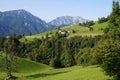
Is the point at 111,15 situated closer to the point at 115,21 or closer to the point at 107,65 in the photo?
the point at 115,21

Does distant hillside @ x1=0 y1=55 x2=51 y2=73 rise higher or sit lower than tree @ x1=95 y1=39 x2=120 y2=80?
lower

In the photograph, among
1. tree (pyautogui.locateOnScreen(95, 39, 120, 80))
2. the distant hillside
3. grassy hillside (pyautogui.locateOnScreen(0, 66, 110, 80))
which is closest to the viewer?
tree (pyautogui.locateOnScreen(95, 39, 120, 80))

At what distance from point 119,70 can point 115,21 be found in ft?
75.1

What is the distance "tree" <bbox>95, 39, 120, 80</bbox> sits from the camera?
4741 cm

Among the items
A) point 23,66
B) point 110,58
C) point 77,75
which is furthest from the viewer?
point 23,66

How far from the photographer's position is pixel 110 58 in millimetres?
47500

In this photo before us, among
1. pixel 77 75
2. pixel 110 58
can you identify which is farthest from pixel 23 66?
pixel 110 58

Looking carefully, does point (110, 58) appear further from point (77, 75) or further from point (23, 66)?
point (23, 66)

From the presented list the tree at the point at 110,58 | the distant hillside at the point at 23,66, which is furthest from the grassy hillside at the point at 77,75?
the distant hillside at the point at 23,66

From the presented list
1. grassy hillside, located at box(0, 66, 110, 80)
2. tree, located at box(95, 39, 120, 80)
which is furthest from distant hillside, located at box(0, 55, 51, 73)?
tree, located at box(95, 39, 120, 80)

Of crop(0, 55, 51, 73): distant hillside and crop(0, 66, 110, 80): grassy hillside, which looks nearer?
crop(0, 66, 110, 80): grassy hillside

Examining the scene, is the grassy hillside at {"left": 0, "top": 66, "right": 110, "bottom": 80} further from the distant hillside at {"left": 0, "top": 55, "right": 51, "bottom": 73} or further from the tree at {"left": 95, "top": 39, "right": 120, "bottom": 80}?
the distant hillside at {"left": 0, "top": 55, "right": 51, "bottom": 73}

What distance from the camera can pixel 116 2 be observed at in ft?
225

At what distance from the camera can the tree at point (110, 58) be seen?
1866 inches
